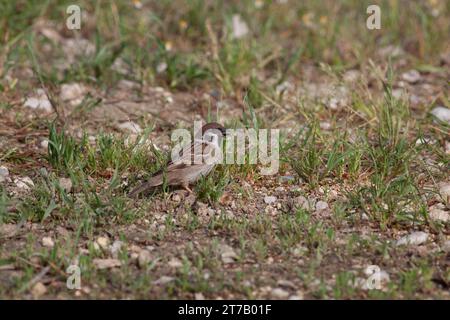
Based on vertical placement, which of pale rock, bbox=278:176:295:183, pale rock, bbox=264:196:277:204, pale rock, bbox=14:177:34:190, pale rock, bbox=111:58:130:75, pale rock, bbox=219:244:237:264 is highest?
pale rock, bbox=111:58:130:75

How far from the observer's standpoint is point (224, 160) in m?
6.50

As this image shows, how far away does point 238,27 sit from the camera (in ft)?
30.0

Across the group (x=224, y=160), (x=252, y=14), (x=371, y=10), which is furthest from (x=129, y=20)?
(x=224, y=160)

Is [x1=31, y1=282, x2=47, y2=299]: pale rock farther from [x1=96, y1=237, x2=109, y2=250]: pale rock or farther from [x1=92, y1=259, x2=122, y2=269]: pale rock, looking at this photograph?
[x1=96, y1=237, x2=109, y2=250]: pale rock

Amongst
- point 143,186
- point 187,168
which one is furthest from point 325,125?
point 143,186

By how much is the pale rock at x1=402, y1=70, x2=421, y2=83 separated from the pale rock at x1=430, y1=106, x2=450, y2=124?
1.15 metres

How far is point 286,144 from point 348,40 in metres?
2.73

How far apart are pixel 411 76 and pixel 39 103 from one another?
13.2 feet

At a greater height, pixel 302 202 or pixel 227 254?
pixel 302 202

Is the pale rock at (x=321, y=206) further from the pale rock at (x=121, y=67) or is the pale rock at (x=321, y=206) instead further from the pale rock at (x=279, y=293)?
the pale rock at (x=121, y=67)

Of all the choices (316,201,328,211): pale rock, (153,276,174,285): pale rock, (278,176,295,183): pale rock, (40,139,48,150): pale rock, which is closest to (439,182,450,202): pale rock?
(316,201,328,211): pale rock

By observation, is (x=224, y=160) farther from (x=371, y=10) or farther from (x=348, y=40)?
(x=371, y=10)

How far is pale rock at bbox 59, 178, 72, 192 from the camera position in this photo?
6242mm

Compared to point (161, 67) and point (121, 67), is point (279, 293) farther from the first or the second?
point (121, 67)
